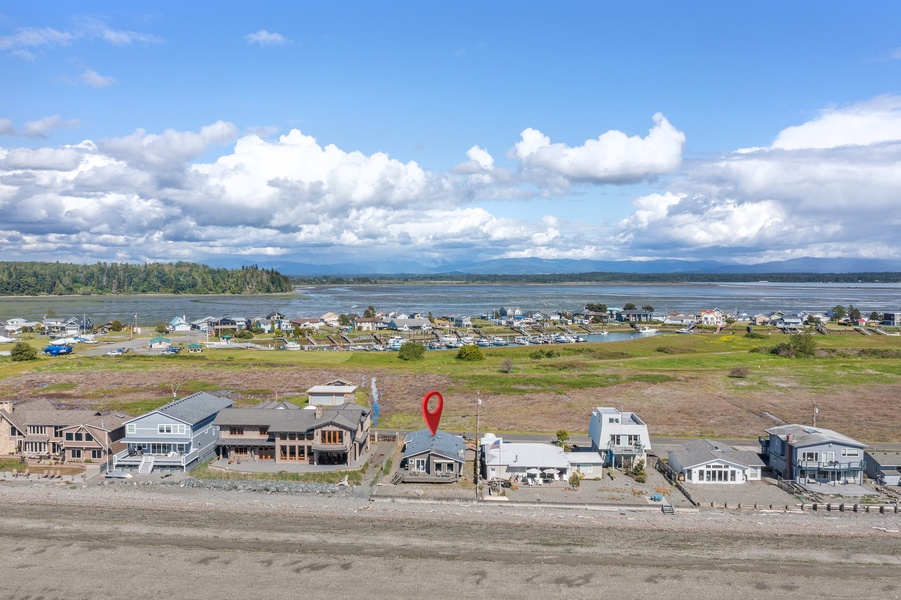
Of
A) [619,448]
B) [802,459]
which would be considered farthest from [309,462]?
[802,459]

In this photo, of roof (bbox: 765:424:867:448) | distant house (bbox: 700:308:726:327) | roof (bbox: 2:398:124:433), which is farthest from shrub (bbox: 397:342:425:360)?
distant house (bbox: 700:308:726:327)

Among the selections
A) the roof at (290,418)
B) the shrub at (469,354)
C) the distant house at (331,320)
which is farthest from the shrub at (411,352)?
the distant house at (331,320)

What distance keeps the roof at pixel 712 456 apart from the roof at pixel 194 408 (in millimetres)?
26431

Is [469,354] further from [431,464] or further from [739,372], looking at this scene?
[431,464]

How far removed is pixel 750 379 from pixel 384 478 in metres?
44.9

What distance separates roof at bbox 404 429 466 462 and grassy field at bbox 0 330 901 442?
703cm

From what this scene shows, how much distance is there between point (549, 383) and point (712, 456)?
2627 cm

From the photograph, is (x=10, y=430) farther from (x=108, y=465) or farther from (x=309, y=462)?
(x=309, y=462)

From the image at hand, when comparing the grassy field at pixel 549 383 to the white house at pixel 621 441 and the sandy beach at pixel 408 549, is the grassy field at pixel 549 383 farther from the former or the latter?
the sandy beach at pixel 408 549

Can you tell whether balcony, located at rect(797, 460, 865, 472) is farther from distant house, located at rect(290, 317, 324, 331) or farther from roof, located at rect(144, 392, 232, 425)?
distant house, located at rect(290, 317, 324, 331)

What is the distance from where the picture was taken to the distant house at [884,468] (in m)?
30.7

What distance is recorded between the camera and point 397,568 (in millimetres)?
22031

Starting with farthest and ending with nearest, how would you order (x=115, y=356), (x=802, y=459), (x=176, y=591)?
(x=115, y=356)
(x=802, y=459)
(x=176, y=591)

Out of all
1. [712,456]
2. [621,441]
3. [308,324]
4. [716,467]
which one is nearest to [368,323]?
[308,324]
